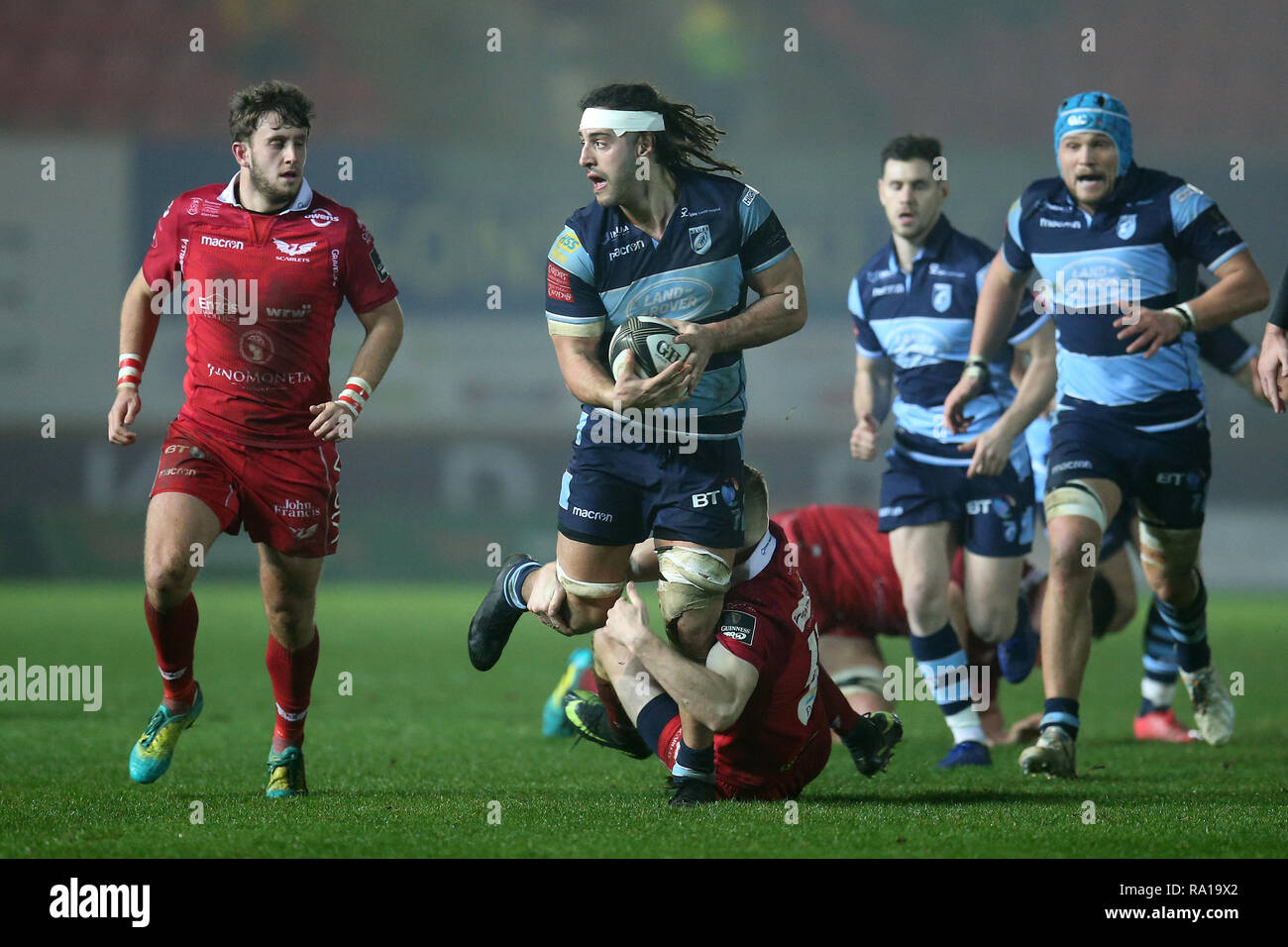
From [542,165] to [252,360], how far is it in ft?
64.5

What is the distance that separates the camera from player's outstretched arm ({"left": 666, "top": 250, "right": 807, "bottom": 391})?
4.79 metres

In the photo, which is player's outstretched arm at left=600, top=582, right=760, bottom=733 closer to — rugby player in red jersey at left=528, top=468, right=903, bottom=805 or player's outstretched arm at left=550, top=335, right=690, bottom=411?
rugby player in red jersey at left=528, top=468, right=903, bottom=805

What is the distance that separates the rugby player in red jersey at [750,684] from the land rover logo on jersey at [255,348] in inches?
49.7

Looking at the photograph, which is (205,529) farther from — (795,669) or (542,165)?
(542,165)

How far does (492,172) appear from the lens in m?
24.5

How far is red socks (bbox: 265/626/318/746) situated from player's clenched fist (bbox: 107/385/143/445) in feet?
2.84

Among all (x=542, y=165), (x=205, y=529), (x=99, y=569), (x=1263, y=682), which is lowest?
(x=99, y=569)

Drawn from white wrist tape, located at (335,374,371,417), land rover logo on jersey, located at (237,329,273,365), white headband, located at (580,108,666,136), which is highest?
white headband, located at (580,108,666,136)

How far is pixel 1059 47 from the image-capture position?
26.7 meters

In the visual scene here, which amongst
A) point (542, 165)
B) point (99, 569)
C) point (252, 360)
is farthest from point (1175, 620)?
point (542, 165)

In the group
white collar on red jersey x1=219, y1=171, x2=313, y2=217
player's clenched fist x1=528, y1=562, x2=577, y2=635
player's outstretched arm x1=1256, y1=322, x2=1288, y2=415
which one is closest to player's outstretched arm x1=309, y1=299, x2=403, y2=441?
white collar on red jersey x1=219, y1=171, x2=313, y2=217

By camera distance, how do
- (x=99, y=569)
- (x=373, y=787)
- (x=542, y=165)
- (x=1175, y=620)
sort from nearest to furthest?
(x=373, y=787) < (x=1175, y=620) < (x=99, y=569) < (x=542, y=165)

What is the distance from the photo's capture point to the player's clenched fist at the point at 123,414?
17.2 feet
